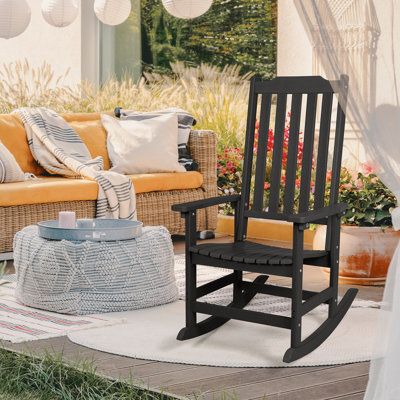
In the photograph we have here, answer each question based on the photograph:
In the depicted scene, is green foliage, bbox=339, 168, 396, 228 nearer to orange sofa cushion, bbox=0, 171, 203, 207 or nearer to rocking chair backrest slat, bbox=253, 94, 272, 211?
rocking chair backrest slat, bbox=253, 94, 272, 211

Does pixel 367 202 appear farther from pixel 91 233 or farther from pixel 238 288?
pixel 91 233

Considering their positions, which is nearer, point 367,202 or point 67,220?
point 67,220

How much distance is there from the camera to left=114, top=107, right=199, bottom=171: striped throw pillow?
6.59 metres

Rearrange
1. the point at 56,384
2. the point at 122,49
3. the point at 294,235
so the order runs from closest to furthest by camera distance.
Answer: the point at 56,384
the point at 294,235
the point at 122,49

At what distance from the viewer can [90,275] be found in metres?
4.25

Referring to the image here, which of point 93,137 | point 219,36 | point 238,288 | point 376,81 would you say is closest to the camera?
point 376,81

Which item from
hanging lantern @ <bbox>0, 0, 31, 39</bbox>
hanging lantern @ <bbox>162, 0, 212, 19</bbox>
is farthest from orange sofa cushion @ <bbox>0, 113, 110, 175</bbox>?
hanging lantern @ <bbox>162, 0, 212, 19</bbox>

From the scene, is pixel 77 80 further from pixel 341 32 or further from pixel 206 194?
pixel 341 32

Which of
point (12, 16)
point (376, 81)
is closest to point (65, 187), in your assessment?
point (12, 16)

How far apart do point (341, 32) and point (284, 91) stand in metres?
1.45

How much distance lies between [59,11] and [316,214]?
194 inches

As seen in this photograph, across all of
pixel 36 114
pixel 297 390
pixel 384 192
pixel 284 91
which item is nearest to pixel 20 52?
pixel 36 114

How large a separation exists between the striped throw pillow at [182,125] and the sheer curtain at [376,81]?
402 cm

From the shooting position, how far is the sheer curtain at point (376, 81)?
2.43m
